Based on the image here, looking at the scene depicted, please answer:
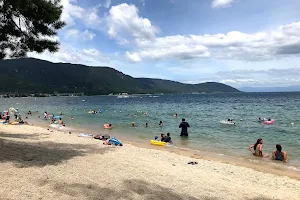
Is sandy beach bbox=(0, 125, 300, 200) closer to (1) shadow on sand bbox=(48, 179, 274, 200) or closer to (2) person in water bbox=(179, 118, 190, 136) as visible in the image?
(1) shadow on sand bbox=(48, 179, 274, 200)

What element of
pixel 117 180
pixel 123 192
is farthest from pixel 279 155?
pixel 123 192

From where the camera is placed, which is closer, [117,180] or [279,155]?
[117,180]

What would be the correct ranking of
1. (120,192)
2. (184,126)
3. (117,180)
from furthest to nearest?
(184,126), (117,180), (120,192)

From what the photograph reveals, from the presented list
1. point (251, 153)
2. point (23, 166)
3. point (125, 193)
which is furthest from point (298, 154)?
point (23, 166)

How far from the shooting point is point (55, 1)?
34.9ft

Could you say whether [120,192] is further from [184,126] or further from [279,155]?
[184,126]

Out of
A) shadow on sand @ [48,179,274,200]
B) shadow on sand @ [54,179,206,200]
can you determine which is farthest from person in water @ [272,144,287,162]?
shadow on sand @ [54,179,206,200]

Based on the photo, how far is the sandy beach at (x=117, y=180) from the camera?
717 centimetres

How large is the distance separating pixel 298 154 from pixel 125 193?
15.0 meters

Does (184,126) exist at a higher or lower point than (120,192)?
lower

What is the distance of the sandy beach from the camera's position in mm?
7168

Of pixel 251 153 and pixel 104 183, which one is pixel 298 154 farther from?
pixel 104 183

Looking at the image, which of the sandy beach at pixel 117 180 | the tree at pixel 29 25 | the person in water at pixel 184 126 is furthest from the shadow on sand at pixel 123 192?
the person in water at pixel 184 126

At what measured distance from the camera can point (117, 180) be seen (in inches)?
333
